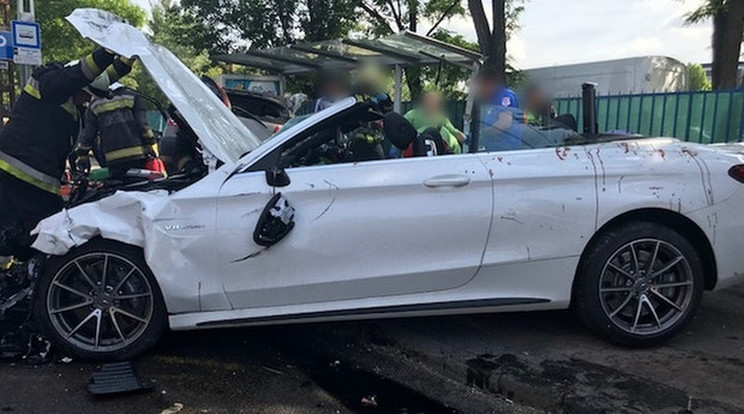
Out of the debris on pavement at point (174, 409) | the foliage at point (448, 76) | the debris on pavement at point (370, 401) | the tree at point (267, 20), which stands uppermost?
the tree at point (267, 20)

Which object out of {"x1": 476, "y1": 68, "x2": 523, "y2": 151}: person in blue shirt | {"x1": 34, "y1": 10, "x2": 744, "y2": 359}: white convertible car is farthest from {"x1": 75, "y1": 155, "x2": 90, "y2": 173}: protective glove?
{"x1": 476, "y1": 68, "x2": 523, "y2": 151}: person in blue shirt

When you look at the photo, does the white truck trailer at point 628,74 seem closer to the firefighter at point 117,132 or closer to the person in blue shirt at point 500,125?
the person in blue shirt at point 500,125

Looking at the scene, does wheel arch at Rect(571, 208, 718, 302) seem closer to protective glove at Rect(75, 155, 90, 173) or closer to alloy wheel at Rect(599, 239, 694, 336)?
alloy wheel at Rect(599, 239, 694, 336)

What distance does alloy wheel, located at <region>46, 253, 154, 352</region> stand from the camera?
3.71 m

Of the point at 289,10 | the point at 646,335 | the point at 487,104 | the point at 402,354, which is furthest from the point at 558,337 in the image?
Result: the point at 289,10

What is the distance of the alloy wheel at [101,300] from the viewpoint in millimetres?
3715

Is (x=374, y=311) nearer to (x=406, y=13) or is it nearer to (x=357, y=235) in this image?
(x=357, y=235)

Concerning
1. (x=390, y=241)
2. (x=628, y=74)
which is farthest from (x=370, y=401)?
(x=628, y=74)

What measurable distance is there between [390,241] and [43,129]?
291 cm

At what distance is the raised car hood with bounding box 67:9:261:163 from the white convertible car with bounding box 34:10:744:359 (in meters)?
0.03

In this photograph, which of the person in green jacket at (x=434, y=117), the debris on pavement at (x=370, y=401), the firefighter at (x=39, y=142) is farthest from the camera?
the person in green jacket at (x=434, y=117)

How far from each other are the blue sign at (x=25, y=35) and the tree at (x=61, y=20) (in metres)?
13.8

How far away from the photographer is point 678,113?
328 inches

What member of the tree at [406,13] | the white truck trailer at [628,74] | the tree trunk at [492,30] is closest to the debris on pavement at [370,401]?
the tree trunk at [492,30]
